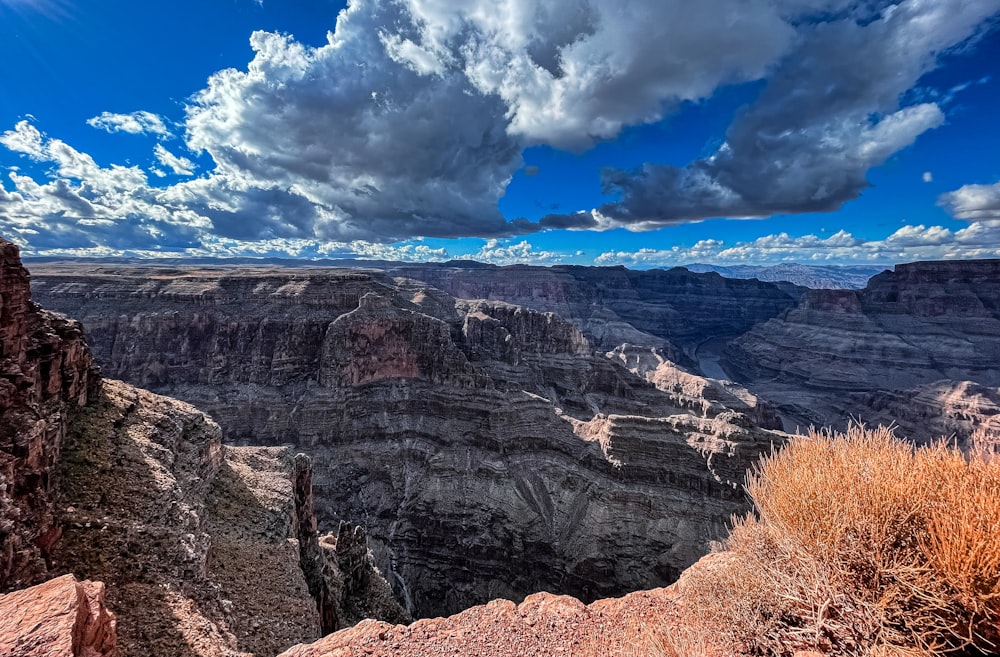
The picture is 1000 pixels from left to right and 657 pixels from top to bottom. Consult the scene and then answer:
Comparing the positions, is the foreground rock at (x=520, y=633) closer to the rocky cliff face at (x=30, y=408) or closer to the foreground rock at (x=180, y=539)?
the foreground rock at (x=180, y=539)

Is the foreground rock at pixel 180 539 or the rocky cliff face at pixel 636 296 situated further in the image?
the rocky cliff face at pixel 636 296

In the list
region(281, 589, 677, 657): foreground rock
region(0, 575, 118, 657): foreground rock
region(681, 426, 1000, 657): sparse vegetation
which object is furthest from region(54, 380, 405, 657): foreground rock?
region(681, 426, 1000, 657): sparse vegetation

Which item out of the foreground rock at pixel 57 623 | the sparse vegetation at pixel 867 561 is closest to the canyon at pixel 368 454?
the foreground rock at pixel 57 623

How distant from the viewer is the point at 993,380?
281 feet

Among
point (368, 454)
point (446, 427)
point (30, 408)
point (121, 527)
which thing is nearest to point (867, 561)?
point (121, 527)

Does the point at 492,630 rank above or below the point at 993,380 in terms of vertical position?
above

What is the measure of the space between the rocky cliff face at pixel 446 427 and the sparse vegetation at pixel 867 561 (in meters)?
25.8

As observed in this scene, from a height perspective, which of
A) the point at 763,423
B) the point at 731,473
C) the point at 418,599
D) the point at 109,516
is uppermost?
the point at 109,516

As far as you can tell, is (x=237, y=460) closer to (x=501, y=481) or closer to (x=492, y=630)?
(x=492, y=630)

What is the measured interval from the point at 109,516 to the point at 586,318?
142 m

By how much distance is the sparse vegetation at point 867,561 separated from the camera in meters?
5.34

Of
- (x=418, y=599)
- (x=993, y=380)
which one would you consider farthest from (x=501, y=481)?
(x=993, y=380)

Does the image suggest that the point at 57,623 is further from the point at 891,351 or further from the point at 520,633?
the point at 891,351

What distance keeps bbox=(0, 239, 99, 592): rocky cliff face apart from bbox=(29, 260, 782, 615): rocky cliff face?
82.5ft
